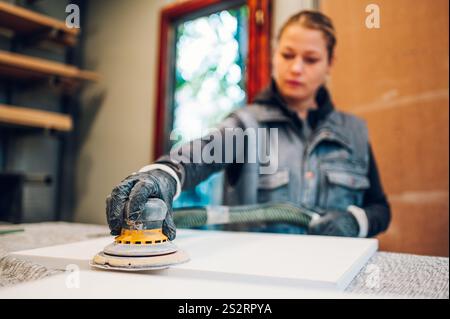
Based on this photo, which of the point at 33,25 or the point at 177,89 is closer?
the point at 33,25

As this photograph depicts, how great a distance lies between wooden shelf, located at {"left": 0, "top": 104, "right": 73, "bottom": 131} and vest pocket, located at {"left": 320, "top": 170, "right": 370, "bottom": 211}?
61.1 inches

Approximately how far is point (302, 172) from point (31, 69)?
63.7 inches

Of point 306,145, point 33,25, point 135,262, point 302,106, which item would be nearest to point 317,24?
point 302,106

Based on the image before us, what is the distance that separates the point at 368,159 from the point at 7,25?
2.11 metres

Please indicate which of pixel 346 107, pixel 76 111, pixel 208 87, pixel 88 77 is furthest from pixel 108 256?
pixel 76 111

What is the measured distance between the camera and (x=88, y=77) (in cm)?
243

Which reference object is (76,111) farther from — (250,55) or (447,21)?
(447,21)

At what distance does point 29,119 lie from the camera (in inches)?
81.1

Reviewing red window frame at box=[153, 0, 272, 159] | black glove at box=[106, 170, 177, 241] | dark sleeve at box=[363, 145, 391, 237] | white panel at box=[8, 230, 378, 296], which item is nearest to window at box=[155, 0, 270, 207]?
red window frame at box=[153, 0, 272, 159]

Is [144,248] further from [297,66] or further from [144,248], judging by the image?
[297,66]

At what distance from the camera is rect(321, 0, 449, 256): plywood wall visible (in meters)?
1.40

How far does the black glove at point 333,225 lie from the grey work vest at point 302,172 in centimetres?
23

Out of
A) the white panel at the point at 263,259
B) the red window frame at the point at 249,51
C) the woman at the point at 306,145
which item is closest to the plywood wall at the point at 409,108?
the woman at the point at 306,145

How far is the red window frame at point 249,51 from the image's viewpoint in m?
1.85
